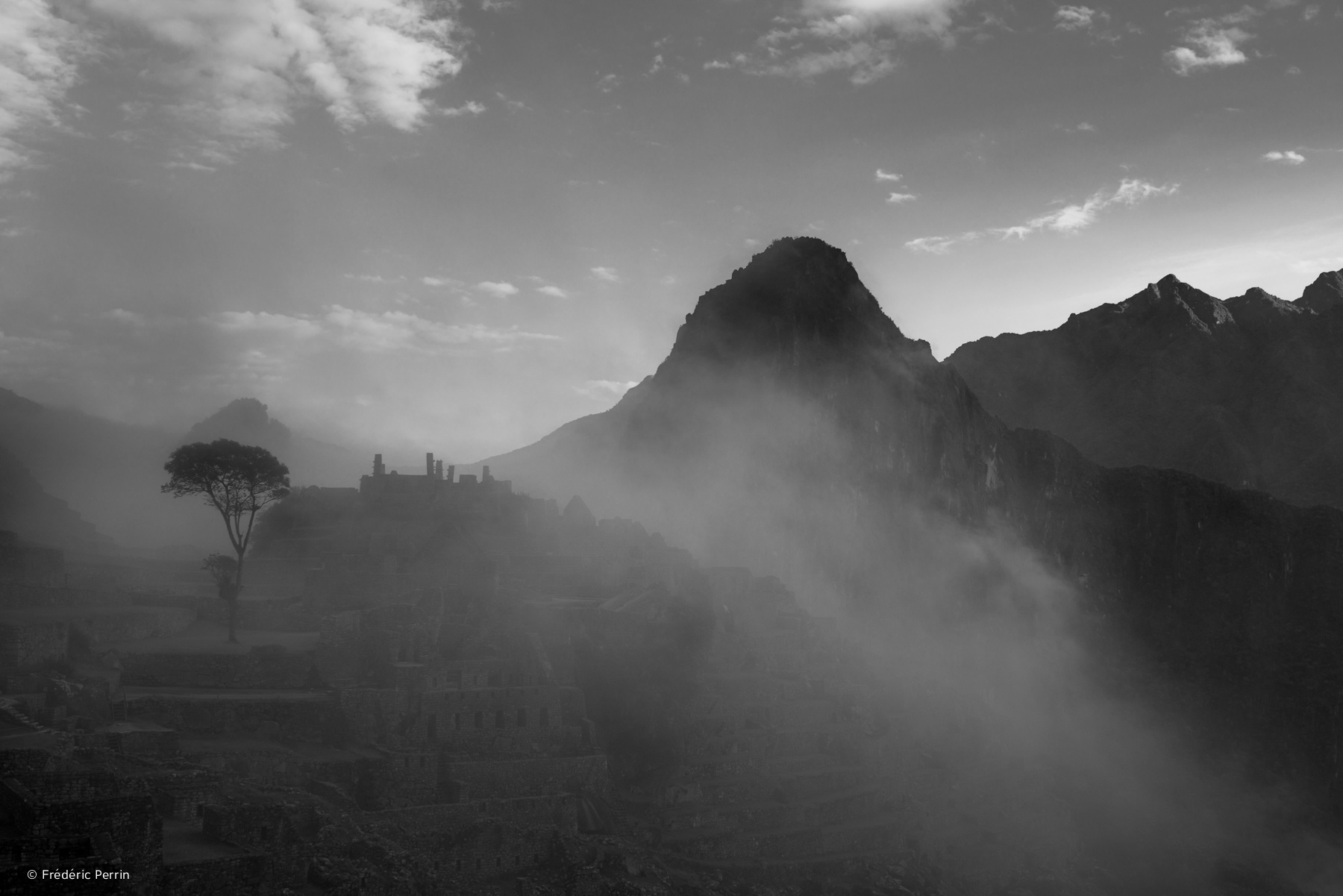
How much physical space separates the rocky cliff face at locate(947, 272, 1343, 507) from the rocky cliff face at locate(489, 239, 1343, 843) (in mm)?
13976

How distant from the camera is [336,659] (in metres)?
41.2

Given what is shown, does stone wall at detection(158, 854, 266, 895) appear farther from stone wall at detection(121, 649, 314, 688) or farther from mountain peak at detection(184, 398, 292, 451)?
mountain peak at detection(184, 398, 292, 451)

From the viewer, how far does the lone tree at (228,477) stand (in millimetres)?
48125

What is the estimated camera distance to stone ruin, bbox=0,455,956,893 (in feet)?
95.4

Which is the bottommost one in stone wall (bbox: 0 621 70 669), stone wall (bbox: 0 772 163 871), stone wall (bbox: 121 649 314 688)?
stone wall (bbox: 0 772 163 871)

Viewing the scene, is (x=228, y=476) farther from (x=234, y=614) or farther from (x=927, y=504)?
(x=927, y=504)

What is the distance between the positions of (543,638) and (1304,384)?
4830 inches

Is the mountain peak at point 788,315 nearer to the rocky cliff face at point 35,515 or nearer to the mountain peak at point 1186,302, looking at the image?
the mountain peak at point 1186,302

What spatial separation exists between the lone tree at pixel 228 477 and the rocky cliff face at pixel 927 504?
44741 mm

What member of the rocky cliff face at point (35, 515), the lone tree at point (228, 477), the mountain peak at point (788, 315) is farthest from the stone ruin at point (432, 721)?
the mountain peak at point (788, 315)

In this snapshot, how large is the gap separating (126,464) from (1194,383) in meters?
118

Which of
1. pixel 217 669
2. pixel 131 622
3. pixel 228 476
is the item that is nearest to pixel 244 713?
pixel 217 669

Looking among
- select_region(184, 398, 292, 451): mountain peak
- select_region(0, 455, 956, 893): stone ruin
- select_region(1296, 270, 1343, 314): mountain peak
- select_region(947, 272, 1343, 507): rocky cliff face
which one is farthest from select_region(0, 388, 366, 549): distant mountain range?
select_region(1296, 270, 1343, 314): mountain peak

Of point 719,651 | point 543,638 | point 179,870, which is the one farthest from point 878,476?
point 179,870
